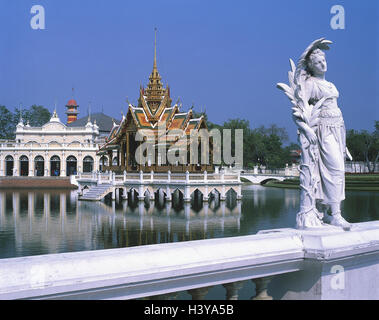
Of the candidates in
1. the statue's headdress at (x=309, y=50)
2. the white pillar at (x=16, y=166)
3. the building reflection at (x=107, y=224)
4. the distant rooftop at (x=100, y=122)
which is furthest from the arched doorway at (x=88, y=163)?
the statue's headdress at (x=309, y=50)

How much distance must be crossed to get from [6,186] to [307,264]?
49823 mm

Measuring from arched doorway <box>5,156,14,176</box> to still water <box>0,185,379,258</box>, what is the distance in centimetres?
3023

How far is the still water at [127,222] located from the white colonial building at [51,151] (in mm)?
26839

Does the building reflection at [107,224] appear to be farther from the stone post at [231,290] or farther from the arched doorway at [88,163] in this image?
the arched doorway at [88,163]

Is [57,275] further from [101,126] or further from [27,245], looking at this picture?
[101,126]

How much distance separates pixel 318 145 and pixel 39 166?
5719cm

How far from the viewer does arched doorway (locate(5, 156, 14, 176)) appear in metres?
56.9

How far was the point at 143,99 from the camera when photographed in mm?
35500

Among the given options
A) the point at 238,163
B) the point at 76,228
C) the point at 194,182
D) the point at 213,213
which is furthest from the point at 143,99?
the point at 238,163

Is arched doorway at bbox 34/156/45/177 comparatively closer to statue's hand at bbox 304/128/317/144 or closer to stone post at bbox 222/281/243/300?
statue's hand at bbox 304/128/317/144

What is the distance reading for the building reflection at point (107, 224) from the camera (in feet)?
49.5

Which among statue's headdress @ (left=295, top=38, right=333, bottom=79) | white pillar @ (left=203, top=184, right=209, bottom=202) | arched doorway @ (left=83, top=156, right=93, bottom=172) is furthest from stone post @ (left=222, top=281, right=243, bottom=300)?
arched doorway @ (left=83, top=156, right=93, bottom=172)

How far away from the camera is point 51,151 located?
2206 inches
